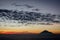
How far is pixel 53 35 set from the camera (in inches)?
240

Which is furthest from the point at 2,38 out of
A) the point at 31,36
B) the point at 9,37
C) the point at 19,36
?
the point at 31,36

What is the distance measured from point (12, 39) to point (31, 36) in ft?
2.64

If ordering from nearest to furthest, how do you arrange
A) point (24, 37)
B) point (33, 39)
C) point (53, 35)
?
point (24, 37)
point (53, 35)
point (33, 39)

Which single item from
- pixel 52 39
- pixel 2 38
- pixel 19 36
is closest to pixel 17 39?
pixel 19 36

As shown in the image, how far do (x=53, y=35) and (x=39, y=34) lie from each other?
0.61 meters

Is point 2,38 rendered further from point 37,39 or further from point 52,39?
point 52,39

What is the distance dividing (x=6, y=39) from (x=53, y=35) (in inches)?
80.1

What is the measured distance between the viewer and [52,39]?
20.2ft

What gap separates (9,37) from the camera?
594 centimetres

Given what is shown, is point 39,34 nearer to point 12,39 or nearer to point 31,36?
point 31,36

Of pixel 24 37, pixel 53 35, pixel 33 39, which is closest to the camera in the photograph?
pixel 24 37

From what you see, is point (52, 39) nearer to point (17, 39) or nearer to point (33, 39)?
point (33, 39)

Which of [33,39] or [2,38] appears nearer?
[2,38]

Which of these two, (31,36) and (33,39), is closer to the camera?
(31,36)
